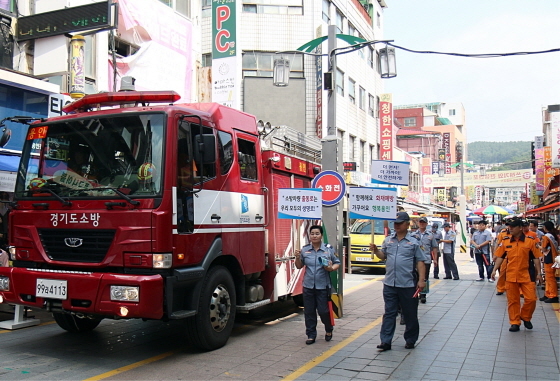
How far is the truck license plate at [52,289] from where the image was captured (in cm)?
611

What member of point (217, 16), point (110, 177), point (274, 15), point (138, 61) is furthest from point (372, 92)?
point (110, 177)

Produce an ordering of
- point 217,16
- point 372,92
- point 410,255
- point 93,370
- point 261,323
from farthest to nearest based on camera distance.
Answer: point 372,92, point 217,16, point 261,323, point 410,255, point 93,370

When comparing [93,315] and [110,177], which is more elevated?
[110,177]

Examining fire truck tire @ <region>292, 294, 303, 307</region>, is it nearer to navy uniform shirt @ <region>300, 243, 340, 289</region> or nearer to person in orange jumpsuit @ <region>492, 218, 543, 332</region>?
navy uniform shirt @ <region>300, 243, 340, 289</region>

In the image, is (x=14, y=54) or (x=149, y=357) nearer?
(x=149, y=357)

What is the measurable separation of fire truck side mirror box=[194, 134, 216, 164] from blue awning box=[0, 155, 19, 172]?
5487mm

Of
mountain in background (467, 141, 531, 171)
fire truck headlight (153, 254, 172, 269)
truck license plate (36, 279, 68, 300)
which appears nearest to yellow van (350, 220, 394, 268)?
fire truck headlight (153, 254, 172, 269)

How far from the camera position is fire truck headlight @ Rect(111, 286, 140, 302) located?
229 inches

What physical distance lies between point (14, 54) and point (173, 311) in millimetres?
9611

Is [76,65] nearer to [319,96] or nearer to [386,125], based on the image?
[319,96]

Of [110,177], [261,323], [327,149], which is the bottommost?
[261,323]

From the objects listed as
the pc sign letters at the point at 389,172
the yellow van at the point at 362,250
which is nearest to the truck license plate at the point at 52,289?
the pc sign letters at the point at 389,172

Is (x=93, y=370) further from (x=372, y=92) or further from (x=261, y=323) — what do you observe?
(x=372, y=92)

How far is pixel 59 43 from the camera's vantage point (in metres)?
12.6
